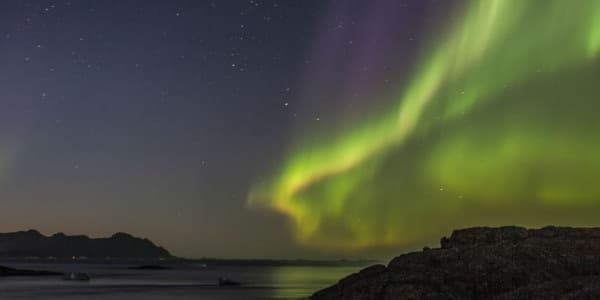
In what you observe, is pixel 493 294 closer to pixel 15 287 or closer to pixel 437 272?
pixel 437 272

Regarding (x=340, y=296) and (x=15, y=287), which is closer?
(x=340, y=296)

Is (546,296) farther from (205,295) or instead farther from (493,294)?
(205,295)

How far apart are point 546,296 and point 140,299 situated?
6682cm

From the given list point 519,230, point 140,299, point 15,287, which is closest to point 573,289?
point 519,230

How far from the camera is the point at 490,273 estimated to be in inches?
2216

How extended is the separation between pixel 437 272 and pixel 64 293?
7457cm

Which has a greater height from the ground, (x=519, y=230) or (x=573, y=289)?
(x=519, y=230)

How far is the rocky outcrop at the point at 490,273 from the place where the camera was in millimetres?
53219

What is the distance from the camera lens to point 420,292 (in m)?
53.7

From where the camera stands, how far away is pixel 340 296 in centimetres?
6194

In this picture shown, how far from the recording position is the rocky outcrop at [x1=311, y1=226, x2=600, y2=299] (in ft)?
175

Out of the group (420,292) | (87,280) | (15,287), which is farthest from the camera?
(87,280)

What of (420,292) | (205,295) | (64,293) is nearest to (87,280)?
(64,293)

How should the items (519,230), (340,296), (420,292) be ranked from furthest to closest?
1. (519,230)
2. (340,296)
3. (420,292)
